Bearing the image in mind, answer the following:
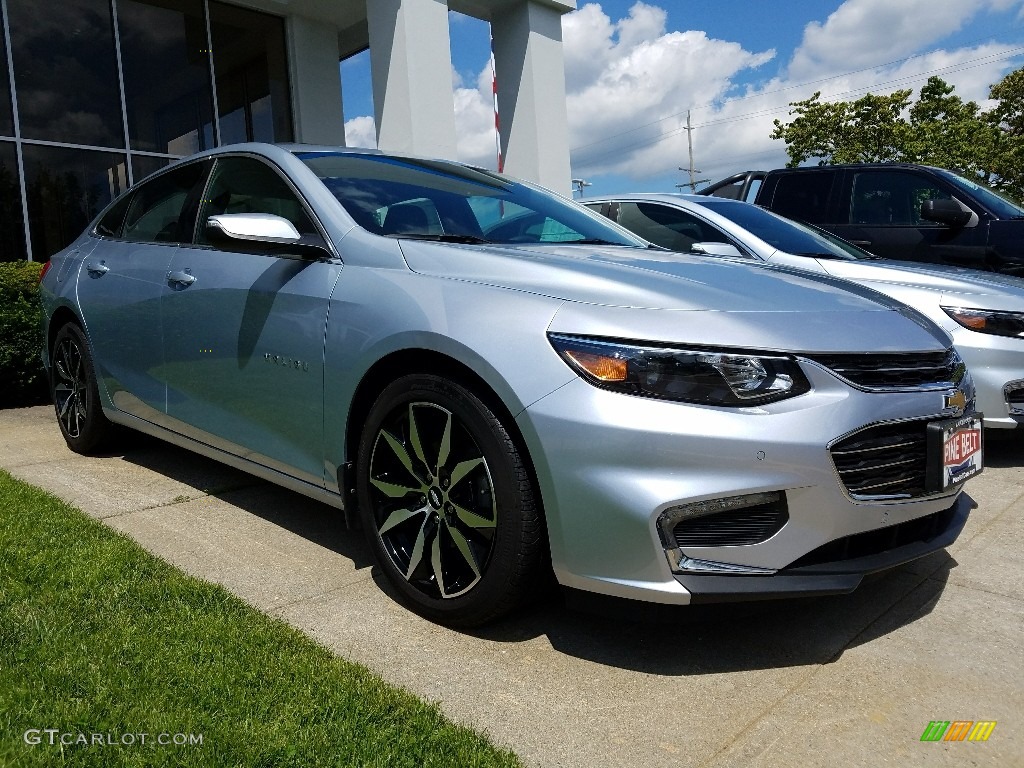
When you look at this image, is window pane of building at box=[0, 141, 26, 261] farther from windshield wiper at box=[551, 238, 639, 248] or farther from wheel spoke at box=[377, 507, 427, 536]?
wheel spoke at box=[377, 507, 427, 536]

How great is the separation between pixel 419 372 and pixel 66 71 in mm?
10930

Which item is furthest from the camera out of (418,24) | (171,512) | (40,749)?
(418,24)

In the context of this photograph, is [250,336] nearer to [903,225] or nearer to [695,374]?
[695,374]

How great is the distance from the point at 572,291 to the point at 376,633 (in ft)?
3.95

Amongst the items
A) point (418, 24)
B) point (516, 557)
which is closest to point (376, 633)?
point (516, 557)

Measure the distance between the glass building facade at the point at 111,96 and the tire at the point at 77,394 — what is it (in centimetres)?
696

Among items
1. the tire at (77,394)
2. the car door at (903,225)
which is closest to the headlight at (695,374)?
the tire at (77,394)

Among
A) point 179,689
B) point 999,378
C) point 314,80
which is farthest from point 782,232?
point 314,80

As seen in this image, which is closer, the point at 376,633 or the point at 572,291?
the point at 572,291

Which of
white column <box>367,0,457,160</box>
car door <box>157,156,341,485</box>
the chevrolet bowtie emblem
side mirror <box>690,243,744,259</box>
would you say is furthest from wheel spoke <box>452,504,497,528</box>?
white column <box>367,0,457,160</box>

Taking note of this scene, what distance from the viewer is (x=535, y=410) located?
7.29 feet

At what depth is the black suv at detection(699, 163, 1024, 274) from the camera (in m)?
6.37

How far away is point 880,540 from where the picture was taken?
235 cm

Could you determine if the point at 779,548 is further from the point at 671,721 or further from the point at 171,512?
the point at 171,512
